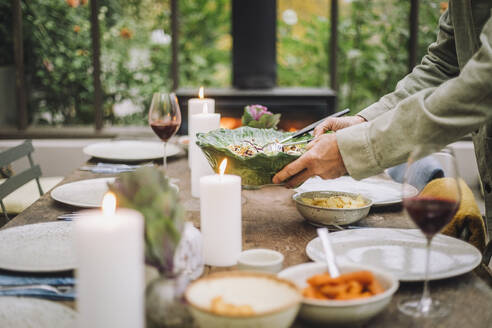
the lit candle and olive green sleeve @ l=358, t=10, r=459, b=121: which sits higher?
olive green sleeve @ l=358, t=10, r=459, b=121

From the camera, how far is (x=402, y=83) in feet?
5.92

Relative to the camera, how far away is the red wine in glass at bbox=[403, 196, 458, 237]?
87cm

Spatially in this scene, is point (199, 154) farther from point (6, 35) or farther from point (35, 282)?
point (6, 35)

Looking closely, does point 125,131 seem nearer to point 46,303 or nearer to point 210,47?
point 210,47

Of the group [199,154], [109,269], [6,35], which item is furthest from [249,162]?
[6,35]

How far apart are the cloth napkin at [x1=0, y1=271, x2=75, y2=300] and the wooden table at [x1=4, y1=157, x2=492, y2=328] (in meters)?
0.25

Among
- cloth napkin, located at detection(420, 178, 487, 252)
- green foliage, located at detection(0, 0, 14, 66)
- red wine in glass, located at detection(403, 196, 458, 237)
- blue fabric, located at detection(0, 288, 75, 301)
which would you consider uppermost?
green foliage, located at detection(0, 0, 14, 66)

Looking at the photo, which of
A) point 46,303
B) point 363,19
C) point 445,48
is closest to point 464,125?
point 445,48

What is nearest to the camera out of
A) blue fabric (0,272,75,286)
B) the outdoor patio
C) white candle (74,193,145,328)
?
white candle (74,193,145,328)

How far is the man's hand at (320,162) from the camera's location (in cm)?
128

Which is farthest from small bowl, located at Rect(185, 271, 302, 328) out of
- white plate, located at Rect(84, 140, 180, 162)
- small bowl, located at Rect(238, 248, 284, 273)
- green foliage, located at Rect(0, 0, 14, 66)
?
green foliage, located at Rect(0, 0, 14, 66)

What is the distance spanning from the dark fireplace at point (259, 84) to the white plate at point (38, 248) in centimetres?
267

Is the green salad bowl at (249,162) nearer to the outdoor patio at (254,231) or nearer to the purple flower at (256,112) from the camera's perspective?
the outdoor patio at (254,231)

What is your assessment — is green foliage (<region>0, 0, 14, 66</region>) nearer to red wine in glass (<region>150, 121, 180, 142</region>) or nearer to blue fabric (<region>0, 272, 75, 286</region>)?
red wine in glass (<region>150, 121, 180, 142</region>)
